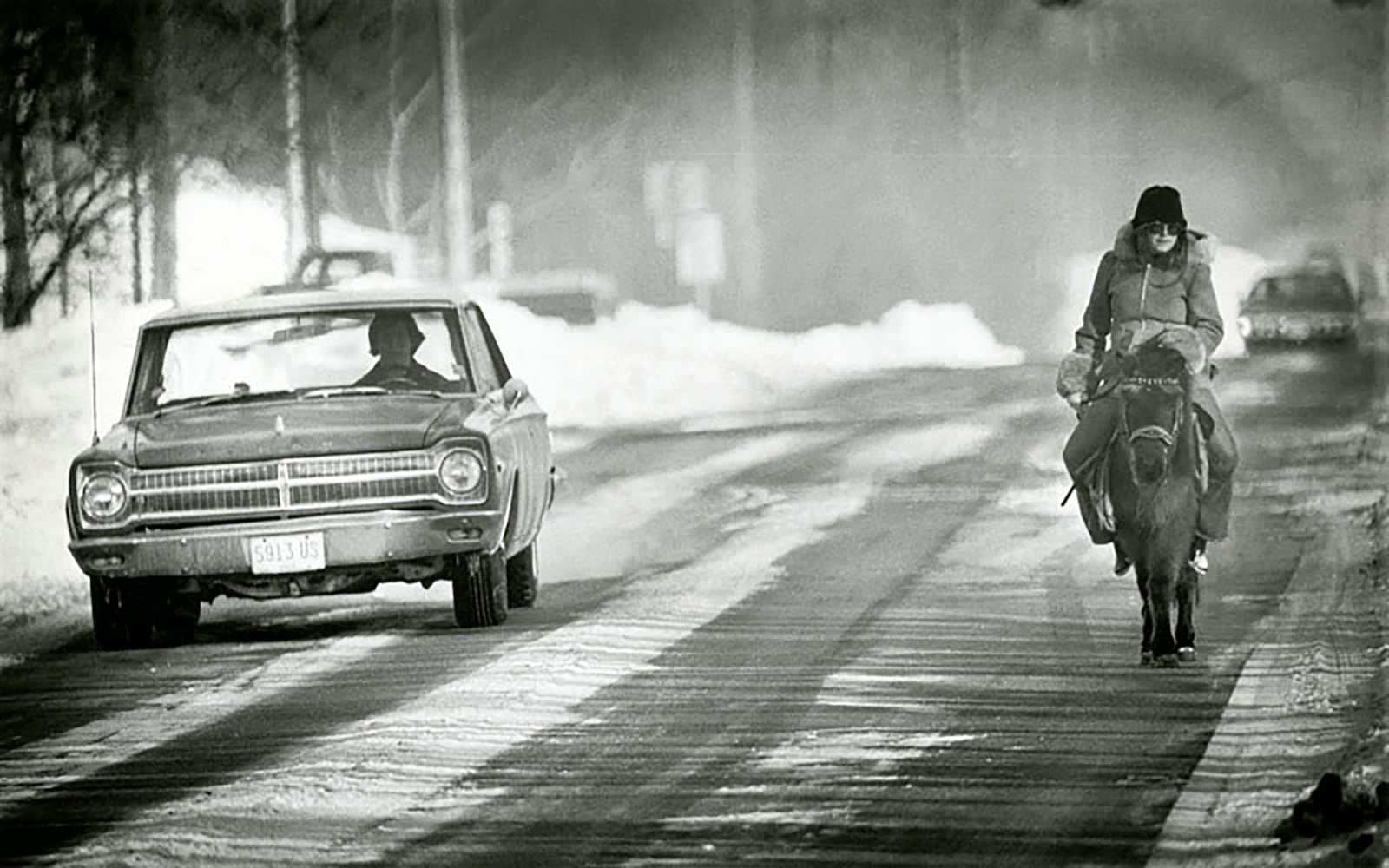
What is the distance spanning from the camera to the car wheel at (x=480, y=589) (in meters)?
12.1

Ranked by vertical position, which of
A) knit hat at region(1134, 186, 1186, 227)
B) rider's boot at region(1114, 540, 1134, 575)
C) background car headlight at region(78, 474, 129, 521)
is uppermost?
knit hat at region(1134, 186, 1186, 227)

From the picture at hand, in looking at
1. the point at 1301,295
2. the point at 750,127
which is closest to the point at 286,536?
the point at 750,127

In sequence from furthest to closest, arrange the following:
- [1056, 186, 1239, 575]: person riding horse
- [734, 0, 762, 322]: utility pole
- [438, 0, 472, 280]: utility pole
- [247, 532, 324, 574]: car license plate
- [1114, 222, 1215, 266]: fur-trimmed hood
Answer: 1. [438, 0, 472, 280]: utility pole
2. [734, 0, 762, 322]: utility pole
3. [247, 532, 324, 574]: car license plate
4. [1114, 222, 1215, 266]: fur-trimmed hood
5. [1056, 186, 1239, 575]: person riding horse

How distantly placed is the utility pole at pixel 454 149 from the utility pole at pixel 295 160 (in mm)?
1421

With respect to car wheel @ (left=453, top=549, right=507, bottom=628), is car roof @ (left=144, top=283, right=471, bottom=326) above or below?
above

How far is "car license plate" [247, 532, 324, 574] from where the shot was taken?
1168 centimetres

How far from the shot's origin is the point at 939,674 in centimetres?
1059

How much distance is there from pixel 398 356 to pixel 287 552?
1456 millimetres

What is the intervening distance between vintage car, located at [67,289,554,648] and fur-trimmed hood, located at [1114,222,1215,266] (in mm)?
2912

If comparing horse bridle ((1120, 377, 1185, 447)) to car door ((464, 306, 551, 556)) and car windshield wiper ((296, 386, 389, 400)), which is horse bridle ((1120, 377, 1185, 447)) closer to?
car door ((464, 306, 551, 556))

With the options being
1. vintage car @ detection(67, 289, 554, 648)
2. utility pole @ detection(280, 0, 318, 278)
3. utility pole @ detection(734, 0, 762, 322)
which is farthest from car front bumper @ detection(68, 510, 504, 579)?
utility pole @ detection(734, 0, 762, 322)

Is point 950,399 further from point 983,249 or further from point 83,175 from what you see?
point 83,175

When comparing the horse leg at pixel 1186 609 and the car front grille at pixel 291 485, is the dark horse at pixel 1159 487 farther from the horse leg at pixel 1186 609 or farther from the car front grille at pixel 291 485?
the car front grille at pixel 291 485

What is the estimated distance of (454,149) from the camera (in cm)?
3030
